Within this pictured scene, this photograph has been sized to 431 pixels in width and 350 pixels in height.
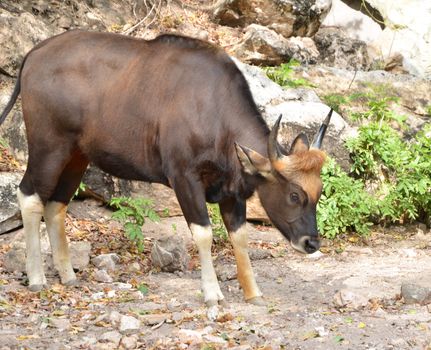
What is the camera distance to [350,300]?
6781mm

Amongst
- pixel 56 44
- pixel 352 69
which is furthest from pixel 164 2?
pixel 56 44

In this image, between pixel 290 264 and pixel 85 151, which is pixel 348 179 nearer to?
pixel 290 264

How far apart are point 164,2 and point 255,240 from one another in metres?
5.22

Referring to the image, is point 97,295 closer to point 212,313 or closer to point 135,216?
point 212,313

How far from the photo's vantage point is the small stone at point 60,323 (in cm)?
628

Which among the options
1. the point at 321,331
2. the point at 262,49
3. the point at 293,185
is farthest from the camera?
the point at 262,49

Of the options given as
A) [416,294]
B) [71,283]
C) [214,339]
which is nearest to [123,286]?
[71,283]

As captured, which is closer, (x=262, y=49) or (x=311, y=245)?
(x=311, y=245)

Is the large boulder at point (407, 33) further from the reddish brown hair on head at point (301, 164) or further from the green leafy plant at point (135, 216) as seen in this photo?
the reddish brown hair on head at point (301, 164)

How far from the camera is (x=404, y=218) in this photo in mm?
10594

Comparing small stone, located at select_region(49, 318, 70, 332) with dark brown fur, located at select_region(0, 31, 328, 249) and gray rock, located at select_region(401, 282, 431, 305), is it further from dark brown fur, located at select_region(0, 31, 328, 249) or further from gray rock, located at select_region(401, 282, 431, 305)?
gray rock, located at select_region(401, 282, 431, 305)

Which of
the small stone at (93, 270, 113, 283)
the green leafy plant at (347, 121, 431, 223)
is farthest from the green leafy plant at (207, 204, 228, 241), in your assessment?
the green leafy plant at (347, 121, 431, 223)

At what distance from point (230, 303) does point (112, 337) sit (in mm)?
1536

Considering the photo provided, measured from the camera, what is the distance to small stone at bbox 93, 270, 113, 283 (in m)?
7.84
